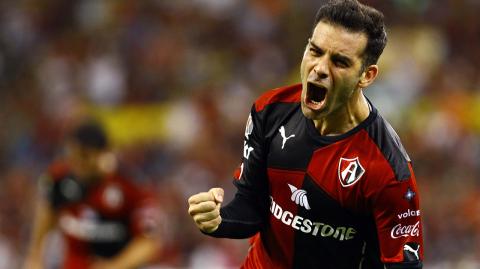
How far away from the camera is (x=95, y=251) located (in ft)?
27.1

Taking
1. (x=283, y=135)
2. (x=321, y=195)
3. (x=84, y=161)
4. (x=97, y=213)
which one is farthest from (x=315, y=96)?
(x=97, y=213)

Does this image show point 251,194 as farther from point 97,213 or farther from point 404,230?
point 97,213

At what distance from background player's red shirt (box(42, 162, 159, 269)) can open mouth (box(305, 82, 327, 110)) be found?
3.54 metres

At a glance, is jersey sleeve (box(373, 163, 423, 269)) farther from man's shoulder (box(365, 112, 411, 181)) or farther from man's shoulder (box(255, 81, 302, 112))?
man's shoulder (box(255, 81, 302, 112))

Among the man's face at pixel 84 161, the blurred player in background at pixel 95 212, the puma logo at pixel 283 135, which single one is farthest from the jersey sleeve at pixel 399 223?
the man's face at pixel 84 161

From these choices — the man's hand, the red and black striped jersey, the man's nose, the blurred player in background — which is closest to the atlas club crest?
the red and black striped jersey

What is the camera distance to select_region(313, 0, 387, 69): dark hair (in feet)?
14.9

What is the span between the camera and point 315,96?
4.65 meters

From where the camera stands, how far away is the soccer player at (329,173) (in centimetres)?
455

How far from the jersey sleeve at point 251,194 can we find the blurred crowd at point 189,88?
5790 mm

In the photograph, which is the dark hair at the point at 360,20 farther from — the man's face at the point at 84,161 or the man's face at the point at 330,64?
the man's face at the point at 84,161

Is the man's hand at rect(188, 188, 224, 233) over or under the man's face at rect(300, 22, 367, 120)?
under

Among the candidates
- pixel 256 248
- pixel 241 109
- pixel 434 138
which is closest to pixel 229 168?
pixel 241 109

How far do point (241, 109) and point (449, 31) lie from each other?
→ 10.1ft
